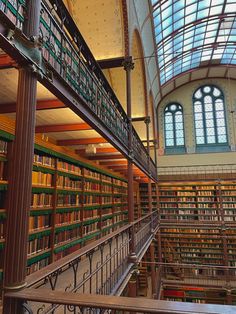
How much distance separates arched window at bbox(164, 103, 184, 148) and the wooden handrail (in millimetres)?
12556

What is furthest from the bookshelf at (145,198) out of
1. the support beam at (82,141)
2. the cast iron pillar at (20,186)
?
the cast iron pillar at (20,186)

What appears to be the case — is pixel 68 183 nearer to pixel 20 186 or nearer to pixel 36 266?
pixel 36 266

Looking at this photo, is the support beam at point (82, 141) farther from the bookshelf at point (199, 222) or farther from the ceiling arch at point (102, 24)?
the bookshelf at point (199, 222)

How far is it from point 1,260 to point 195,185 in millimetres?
9167

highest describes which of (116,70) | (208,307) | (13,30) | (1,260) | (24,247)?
(116,70)

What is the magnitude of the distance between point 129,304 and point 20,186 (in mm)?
857

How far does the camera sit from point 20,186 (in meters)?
1.40

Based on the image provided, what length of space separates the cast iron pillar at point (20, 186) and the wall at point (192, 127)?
11506mm

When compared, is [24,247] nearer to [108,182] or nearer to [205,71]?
[108,182]

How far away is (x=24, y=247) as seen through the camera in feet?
4.49

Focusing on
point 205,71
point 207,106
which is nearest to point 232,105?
point 207,106

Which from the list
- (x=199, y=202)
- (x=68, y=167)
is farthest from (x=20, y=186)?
(x=199, y=202)

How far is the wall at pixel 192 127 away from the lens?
475 inches

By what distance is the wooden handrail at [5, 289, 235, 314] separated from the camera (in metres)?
0.94
